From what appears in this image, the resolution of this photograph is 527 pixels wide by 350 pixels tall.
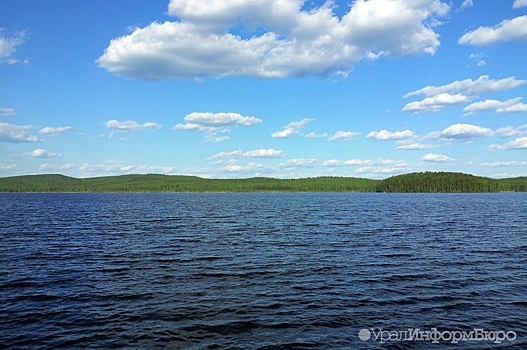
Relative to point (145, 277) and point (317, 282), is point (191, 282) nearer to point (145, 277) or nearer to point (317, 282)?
point (145, 277)

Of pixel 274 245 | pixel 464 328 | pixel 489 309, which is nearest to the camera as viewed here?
pixel 464 328

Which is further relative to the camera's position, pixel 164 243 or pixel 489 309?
pixel 164 243

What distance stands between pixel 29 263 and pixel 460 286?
110ft

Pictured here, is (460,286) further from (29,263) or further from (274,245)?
(29,263)

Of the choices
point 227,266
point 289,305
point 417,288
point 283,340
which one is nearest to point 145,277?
point 227,266

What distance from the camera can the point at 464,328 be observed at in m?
17.1

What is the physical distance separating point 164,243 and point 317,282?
22688 mm

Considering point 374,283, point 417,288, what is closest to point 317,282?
point 374,283

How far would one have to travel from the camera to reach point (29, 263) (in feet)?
102

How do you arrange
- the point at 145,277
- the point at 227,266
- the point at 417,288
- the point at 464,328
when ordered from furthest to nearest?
the point at 227,266
the point at 145,277
the point at 417,288
the point at 464,328

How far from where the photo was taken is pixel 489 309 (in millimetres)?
19625

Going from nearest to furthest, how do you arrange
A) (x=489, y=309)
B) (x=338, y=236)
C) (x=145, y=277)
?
1. (x=489, y=309)
2. (x=145, y=277)
3. (x=338, y=236)

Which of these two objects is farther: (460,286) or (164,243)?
(164,243)

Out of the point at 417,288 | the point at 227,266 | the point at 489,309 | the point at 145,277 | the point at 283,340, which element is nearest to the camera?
the point at 283,340
